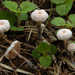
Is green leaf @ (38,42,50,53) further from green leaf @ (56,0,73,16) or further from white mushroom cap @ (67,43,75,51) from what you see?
green leaf @ (56,0,73,16)

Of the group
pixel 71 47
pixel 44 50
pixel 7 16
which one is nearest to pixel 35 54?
pixel 44 50

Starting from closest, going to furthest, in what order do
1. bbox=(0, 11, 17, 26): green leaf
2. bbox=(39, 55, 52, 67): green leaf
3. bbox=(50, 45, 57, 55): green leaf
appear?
bbox=(39, 55, 52, 67): green leaf → bbox=(50, 45, 57, 55): green leaf → bbox=(0, 11, 17, 26): green leaf

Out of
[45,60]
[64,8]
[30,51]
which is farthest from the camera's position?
[64,8]

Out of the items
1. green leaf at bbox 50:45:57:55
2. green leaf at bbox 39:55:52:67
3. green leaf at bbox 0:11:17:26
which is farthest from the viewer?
green leaf at bbox 0:11:17:26

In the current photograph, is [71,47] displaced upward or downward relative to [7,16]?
downward

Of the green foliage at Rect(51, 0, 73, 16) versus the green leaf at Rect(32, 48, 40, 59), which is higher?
the green foliage at Rect(51, 0, 73, 16)

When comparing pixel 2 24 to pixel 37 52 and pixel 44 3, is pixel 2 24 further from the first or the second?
pixel 44 3

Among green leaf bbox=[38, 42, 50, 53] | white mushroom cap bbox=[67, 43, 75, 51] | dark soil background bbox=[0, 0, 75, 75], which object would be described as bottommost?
dark soil background bbox=[0, 0, 75, 75]

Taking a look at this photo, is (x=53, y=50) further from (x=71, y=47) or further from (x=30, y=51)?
(x=30, y=51)

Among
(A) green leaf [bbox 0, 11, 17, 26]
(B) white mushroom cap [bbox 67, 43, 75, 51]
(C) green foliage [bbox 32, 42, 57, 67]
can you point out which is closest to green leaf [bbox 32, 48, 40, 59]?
(C) green foliage [bbox 32, 42, 57, 67]
